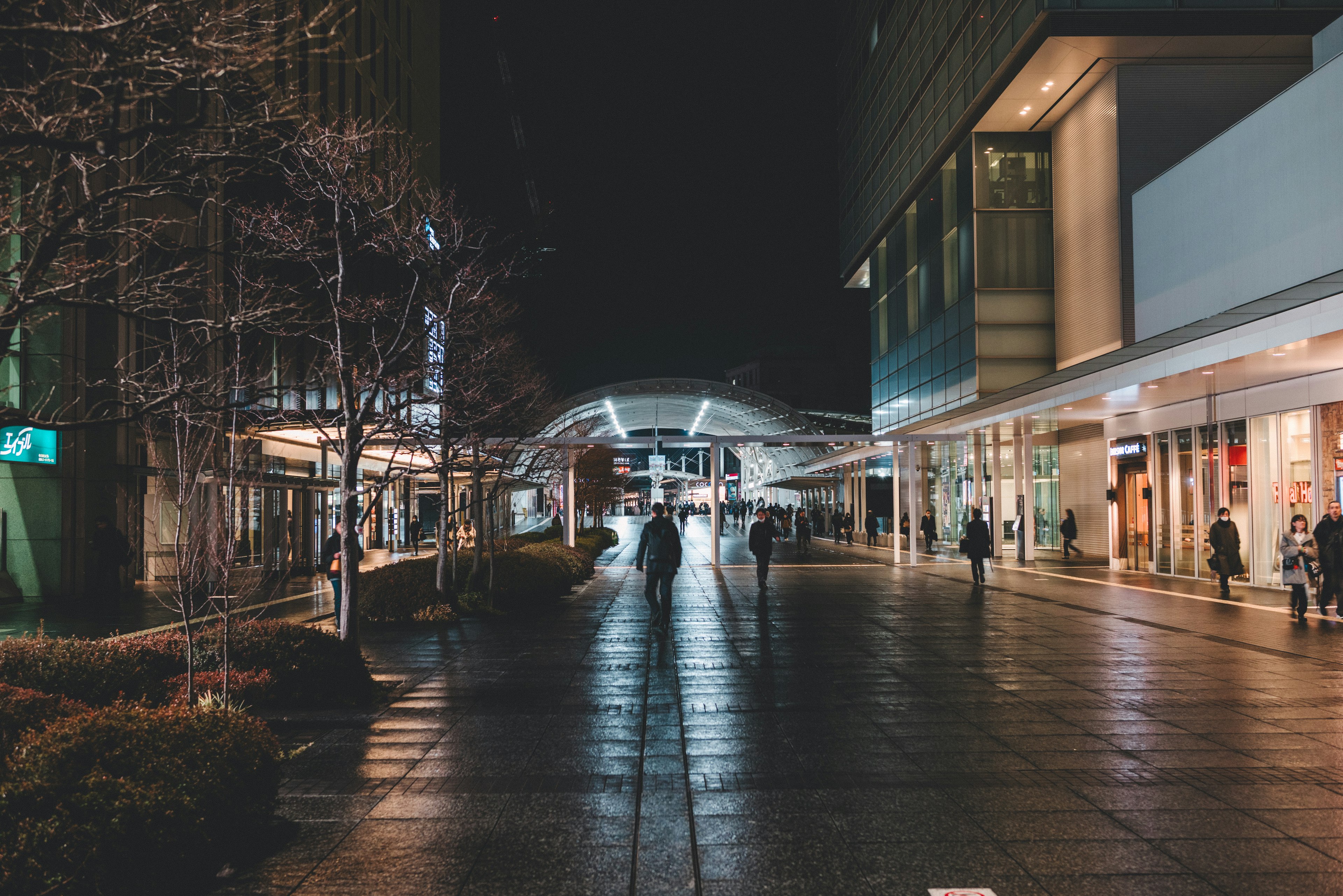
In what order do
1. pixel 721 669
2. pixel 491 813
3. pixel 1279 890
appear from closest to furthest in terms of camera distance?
1. pixel 1279 890
2. pixel 491 813
3. pixel 721 669

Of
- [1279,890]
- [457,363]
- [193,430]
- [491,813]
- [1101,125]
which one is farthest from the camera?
[1101,125]

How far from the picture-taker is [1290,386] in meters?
17.8

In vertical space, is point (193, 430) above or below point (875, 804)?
above

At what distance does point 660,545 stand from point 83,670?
24.0 ft

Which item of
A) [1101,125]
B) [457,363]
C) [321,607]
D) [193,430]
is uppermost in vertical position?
[1101,125]

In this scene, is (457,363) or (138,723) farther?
(457,363)

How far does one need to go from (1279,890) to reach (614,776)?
3652 mm

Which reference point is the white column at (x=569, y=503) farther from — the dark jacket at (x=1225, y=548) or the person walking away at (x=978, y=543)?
the dark jacket at (x=1225, y=548)

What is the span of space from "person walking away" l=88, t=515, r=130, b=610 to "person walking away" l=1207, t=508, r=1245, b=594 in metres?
20.2

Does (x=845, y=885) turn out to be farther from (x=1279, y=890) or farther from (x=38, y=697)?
(x=38, y=697)

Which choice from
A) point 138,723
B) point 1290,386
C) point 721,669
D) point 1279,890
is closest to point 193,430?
point 721,669

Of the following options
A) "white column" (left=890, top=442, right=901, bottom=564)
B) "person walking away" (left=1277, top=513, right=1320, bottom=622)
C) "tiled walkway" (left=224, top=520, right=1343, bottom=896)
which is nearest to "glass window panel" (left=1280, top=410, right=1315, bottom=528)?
"person walking away" (left=1277, top=513, right=1320, bottom=622)

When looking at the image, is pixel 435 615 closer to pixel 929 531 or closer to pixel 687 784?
pixel 687 784

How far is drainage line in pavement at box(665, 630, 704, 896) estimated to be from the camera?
446 cm
